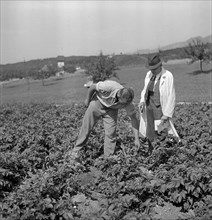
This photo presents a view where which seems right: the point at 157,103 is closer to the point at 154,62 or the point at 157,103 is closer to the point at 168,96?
the point at 168,96

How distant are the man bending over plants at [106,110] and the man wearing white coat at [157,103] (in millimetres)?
245

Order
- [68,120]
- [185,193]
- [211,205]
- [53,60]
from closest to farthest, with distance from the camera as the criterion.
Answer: [211,205]
[185,193]
[68,120]
[53,60]

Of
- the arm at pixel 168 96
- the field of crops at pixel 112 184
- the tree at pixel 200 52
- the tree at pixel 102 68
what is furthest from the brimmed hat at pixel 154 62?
the tree at pixel 200 52

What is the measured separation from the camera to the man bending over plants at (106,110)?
5398 millimetres

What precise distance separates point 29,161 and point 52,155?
0.43 metres

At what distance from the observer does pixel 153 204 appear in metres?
4.22

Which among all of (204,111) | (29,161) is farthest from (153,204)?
(204,111)

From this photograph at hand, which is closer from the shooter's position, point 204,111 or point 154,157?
point 154,157

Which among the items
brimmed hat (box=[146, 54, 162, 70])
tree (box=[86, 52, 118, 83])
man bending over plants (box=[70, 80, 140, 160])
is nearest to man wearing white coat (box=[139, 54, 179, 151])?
brimmed hat (box=[146, 54, 162, 70])

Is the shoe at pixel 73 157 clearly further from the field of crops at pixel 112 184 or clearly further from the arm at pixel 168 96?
the arm at pixel 168 96

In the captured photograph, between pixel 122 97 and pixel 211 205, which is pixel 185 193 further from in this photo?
pixel 122 97

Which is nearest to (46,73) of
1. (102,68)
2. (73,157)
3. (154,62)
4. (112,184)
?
(102,68)

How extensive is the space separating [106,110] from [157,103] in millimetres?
777

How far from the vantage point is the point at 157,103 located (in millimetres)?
5625
